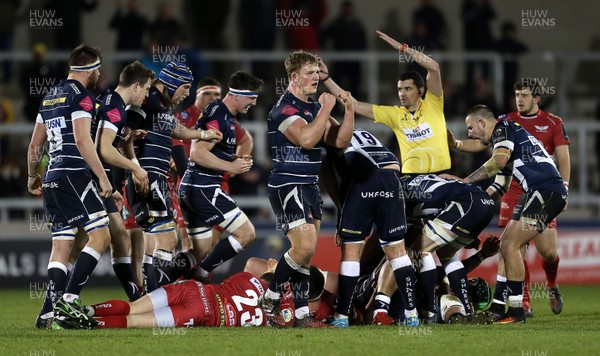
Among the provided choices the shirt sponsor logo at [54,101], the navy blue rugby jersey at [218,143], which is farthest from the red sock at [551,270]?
the shirt sponsor logo at [54,101]

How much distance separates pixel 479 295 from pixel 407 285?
154 centimetres

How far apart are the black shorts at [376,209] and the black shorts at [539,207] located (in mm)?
1367

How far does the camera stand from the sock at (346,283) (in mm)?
10078

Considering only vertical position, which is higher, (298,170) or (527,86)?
(527,86)

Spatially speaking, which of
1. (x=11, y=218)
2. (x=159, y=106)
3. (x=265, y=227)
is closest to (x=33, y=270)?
(x=11, y=218)

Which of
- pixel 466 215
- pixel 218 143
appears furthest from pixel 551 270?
pixel 218 143

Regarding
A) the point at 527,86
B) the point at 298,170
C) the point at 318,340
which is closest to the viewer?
the point at 318,340

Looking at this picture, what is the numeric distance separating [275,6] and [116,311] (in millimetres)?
11965

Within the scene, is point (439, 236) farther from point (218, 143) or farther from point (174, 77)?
point (174, 77)

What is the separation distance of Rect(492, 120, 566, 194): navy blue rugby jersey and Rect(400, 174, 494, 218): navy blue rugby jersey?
1.54 feet

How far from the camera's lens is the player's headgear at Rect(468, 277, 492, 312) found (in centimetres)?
1112

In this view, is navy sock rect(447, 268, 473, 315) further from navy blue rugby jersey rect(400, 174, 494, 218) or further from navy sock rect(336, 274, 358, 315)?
navy sock rect(336, 274, 358, 315)

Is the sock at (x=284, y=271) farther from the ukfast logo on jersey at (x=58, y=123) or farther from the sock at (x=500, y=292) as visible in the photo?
the ukfast logo on jersey at (x=58, y=123)

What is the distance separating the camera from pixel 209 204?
11141 millimetres
